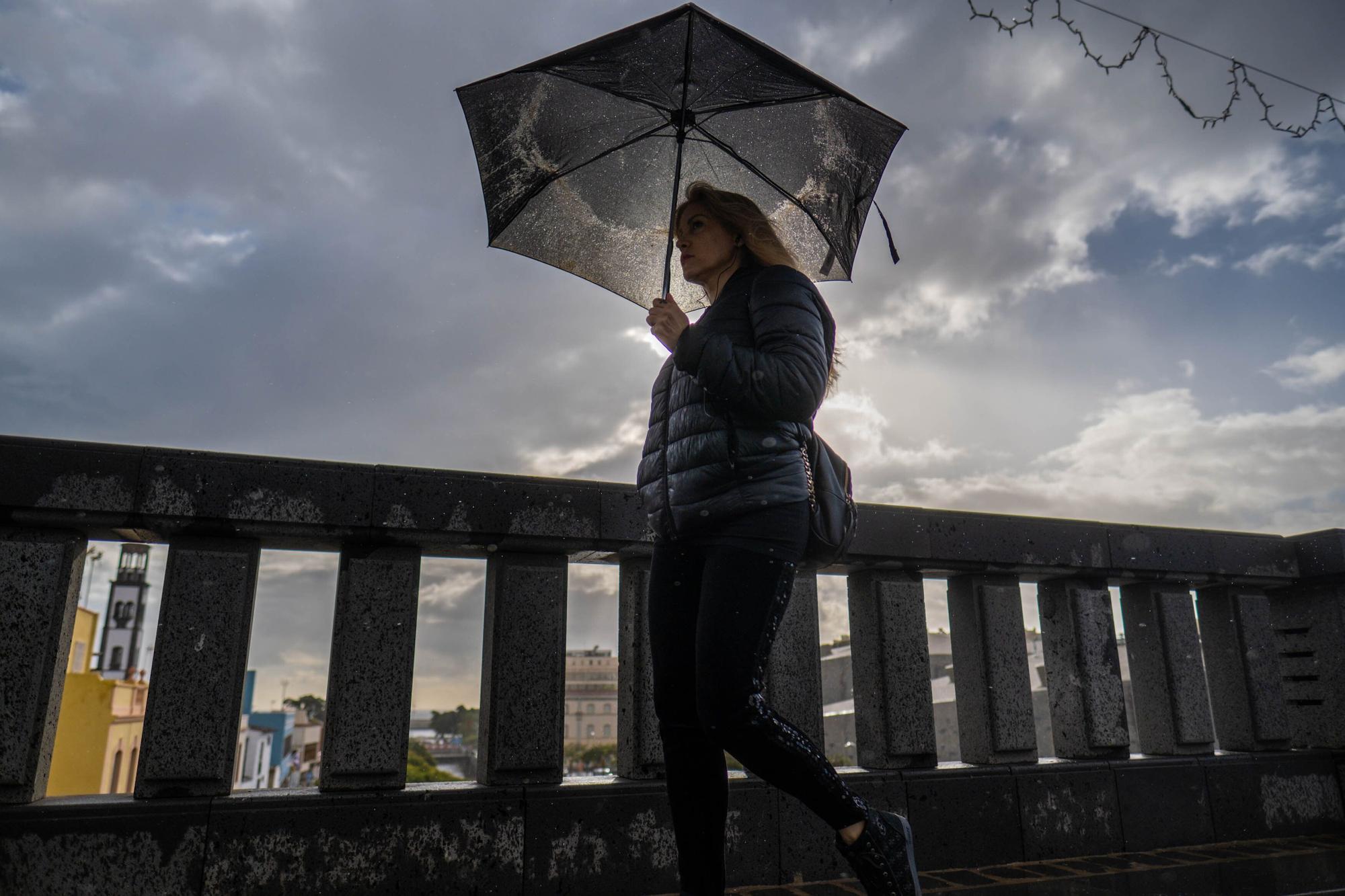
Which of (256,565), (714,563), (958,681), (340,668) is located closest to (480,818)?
(340,668)

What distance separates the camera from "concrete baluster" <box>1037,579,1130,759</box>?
375 cm

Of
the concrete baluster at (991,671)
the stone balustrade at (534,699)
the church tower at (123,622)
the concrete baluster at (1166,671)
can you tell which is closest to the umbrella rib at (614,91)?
the stone balustrade at (534,699)

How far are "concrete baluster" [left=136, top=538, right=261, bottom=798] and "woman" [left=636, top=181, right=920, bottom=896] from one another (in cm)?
133

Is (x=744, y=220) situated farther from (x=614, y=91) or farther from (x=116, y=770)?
(x=116, y=770)

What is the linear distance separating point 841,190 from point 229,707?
2.47 metres

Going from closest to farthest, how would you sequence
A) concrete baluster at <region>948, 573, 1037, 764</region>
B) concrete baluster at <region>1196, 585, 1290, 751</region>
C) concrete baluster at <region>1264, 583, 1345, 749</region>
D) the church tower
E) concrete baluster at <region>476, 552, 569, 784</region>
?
concrete baluster at <region>476, 552, 569, 784</region> < concrete baluster at <region>948, 573, 1037, 764</region> < concrete baluster at <region>1196, 585, 1290, 751</region> < concrete baluster at <region>1264, 583, 1345, 749</region> < the church tower

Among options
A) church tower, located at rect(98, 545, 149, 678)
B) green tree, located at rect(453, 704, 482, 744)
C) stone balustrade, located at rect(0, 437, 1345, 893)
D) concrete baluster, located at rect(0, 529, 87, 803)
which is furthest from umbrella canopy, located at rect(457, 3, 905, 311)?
green tree, located at rect(453, 704, 482, 744)

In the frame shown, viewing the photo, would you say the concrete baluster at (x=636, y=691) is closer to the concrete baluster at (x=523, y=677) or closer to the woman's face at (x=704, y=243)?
the concrete baluster at (x=523, y=677)

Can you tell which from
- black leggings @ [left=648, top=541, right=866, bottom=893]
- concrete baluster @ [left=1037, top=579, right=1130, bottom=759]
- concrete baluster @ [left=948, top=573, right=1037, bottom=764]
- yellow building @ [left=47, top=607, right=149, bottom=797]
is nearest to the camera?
black leggings @ [left=648, top=541, right=866, bottom=893]

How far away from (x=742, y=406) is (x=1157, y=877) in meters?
2.50

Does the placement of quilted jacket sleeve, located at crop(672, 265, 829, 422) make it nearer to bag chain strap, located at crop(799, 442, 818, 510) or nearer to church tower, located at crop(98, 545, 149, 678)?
bag chain strap, located at crop(799, 442, 818, 510)

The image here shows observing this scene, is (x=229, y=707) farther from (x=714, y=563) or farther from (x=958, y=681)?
(x=958, y=681)

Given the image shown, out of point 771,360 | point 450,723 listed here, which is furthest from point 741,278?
point 450,723

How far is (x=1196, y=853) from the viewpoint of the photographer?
3.54 metres
